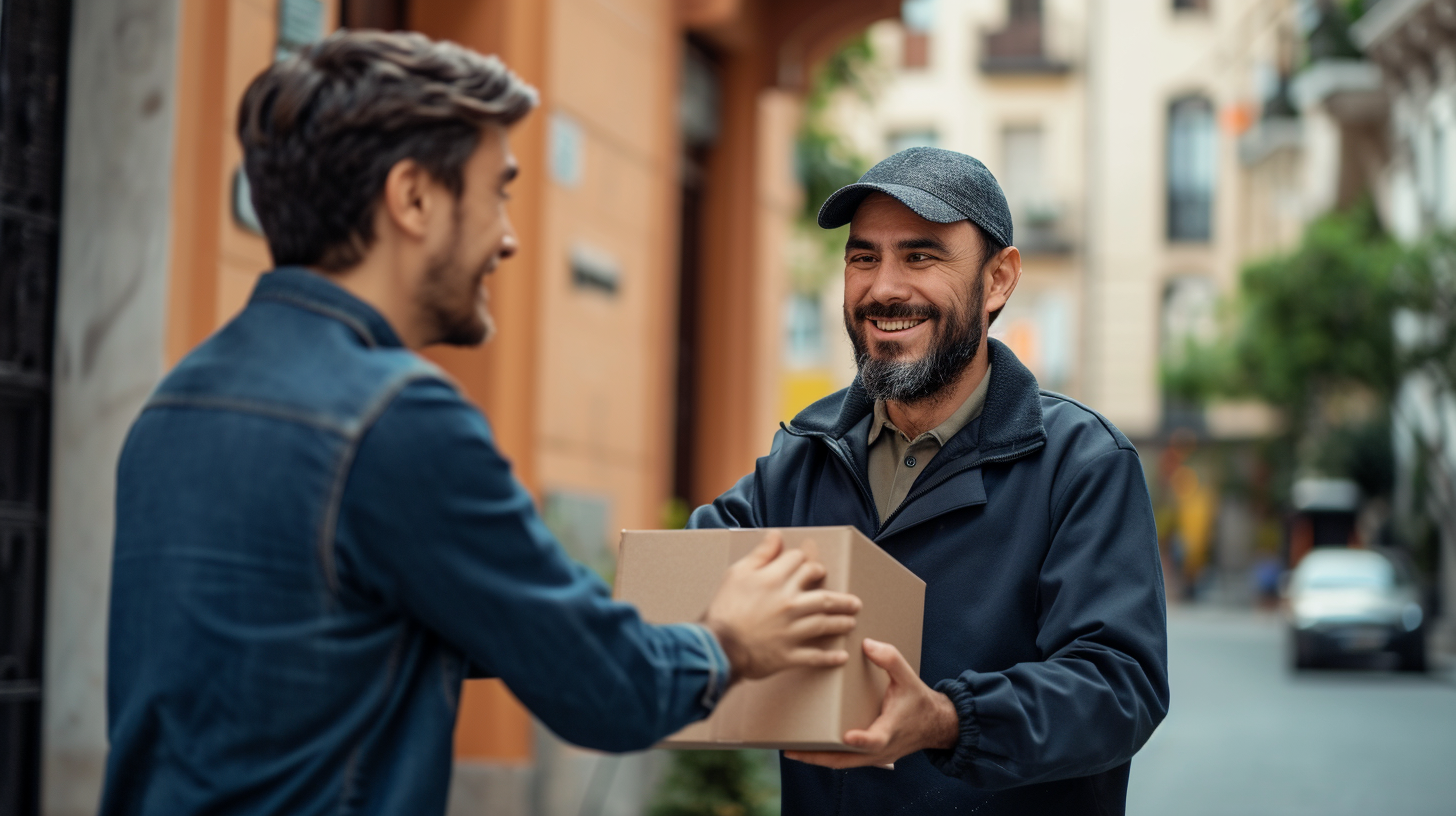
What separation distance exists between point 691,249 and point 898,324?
29.7 ft

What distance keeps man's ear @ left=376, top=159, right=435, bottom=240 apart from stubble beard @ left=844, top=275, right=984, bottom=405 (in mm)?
1175

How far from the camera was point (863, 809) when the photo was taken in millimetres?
2848

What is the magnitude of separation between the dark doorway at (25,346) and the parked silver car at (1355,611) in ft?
65.7

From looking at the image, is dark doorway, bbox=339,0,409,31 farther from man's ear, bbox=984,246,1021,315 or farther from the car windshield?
the car windshield

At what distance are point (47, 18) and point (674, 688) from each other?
13.7 ft

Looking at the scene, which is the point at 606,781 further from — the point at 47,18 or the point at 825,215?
the point at 825,215

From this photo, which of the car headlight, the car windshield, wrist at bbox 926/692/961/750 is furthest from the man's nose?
the car windshield

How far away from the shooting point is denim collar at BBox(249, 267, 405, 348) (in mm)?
2049

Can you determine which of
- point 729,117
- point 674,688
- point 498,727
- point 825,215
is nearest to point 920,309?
point 825,215

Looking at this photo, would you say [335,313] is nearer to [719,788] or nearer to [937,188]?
[937,188]

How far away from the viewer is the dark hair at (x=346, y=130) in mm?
2014

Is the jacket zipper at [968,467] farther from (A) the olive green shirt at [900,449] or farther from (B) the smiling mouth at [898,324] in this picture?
(B) the smiling mouth at [898,324]

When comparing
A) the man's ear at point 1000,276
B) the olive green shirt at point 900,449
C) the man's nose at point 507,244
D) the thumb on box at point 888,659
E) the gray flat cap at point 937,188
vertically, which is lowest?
the thumb on box at point 888,659

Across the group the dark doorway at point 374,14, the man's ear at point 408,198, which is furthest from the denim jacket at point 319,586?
the dark doorway at point 374,14
